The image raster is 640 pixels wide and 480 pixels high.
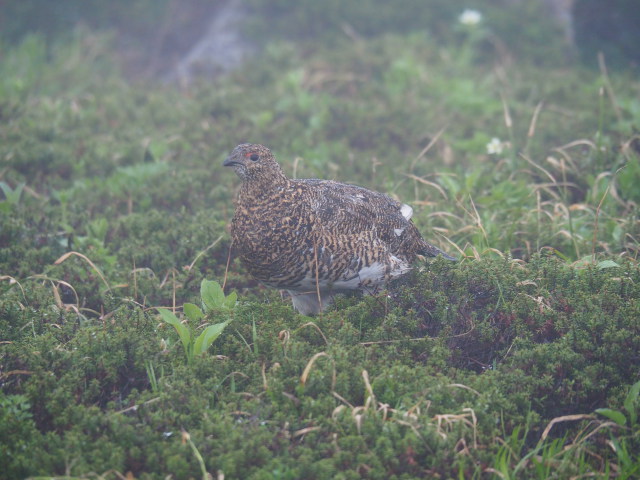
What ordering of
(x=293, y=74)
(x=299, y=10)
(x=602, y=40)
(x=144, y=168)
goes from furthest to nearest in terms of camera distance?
1. (x=299, y=10)
2. (x=602, y=40)
3. (x=293, y=74)
4. (x=144, y=168)

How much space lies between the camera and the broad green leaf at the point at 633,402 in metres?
3.21

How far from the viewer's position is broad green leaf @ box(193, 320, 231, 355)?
3570mm

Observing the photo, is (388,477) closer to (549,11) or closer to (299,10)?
(299,10)

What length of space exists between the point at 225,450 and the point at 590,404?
1.83m

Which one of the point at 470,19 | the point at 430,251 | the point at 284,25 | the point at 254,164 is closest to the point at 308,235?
the point at 254,164

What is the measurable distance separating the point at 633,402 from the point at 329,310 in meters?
1.66

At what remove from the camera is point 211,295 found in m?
4.01

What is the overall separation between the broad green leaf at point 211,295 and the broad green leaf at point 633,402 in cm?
222

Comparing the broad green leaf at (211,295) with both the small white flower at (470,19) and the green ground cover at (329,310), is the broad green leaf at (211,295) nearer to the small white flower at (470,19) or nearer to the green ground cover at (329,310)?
the green ground cover at (329,310)

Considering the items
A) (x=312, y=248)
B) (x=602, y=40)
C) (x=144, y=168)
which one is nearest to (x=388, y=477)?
(x=312, y=248)

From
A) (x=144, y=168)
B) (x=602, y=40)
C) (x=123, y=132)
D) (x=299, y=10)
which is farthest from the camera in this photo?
(x=299, y=10)

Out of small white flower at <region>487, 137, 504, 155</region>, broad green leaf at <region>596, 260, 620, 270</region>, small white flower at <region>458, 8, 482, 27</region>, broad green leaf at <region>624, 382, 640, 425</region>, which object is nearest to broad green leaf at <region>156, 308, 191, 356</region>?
broad green leaf at <region>624, 382, 640, 425</region>

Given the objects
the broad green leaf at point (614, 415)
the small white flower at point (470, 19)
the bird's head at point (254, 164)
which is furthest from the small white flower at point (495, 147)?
the small white flower at point (470, 19)

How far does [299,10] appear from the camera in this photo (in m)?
9.92
